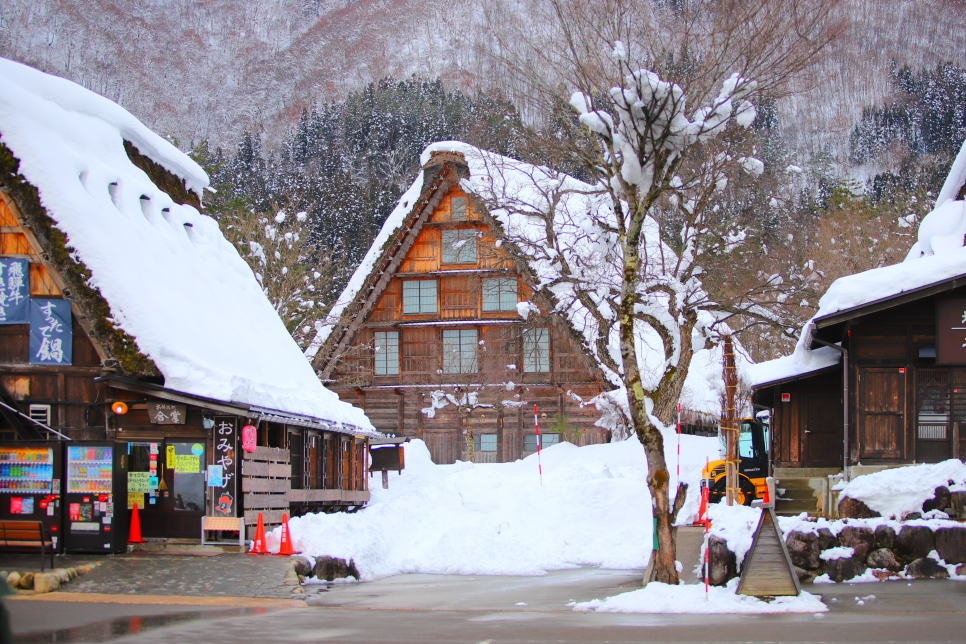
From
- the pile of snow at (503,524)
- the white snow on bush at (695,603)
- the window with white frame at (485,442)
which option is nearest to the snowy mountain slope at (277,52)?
the window with white frame at (485,442)

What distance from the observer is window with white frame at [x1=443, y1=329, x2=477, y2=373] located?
36.9 m

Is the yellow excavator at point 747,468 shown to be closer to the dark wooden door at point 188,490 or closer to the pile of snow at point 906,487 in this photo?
the pile of snow at point 906,487

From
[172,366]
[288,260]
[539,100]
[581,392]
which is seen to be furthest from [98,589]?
[581,392]

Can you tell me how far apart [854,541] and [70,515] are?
1178 cm

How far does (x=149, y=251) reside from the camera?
17656 millimetres

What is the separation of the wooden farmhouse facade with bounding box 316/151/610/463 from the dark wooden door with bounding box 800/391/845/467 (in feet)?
47.2

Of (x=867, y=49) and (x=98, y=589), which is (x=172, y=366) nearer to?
(x=98, y=589)

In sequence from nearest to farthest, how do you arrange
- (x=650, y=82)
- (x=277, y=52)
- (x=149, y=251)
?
(x=650, y=82) < (x=149, y=251) < (x=277, y=52)

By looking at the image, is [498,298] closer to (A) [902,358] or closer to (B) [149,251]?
(A) [902,358]

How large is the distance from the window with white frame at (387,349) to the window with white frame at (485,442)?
14.0ft

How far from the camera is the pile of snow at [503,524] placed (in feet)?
54.9

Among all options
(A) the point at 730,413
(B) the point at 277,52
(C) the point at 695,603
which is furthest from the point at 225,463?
(B) the point at 277,52

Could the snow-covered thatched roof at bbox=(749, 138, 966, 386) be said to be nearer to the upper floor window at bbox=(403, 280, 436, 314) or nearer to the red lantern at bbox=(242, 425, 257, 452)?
the red lantern at bbox=(242, 425, 257, 452)

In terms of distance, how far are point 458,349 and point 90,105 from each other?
795 inches
